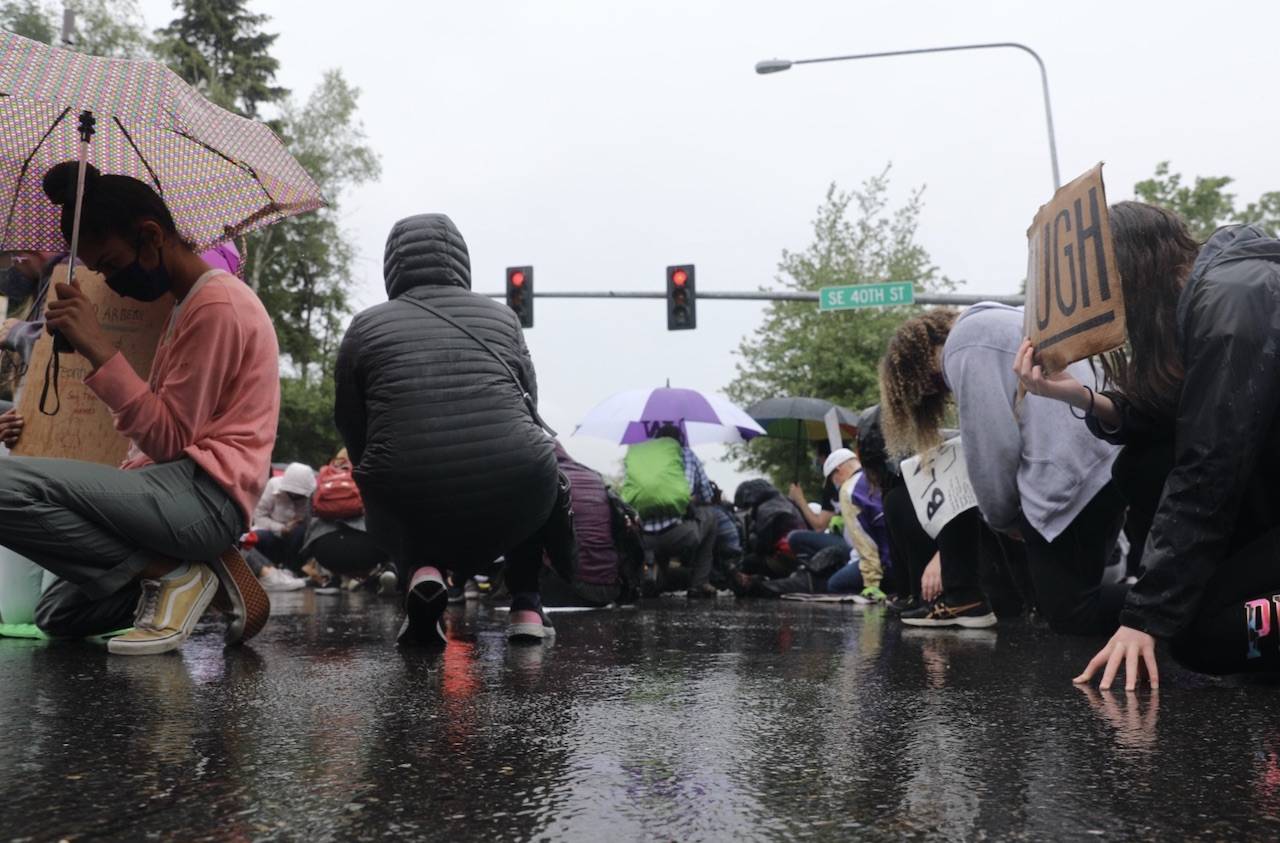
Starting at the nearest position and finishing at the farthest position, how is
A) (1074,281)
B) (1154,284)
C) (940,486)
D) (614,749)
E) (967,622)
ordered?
1. (614,749)
2. (1074,281)
3. (1154,284)
4. (967,622)
5. (940,486)

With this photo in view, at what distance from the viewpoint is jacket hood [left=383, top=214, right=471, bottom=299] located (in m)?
5.06

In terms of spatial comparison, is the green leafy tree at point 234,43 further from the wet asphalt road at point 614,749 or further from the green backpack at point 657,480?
the wet asphalt road at point 614,749

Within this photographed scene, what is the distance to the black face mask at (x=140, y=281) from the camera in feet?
15.1

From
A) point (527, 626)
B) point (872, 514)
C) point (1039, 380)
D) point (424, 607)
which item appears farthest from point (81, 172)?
point (872, 514)

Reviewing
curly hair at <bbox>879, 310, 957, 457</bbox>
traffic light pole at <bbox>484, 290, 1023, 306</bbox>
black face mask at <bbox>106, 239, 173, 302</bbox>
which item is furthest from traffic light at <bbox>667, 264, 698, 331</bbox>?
black face mask at <bbox>106, 239, 173, 302</bbox>

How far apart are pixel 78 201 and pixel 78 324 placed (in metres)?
0.48

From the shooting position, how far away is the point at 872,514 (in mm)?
10391

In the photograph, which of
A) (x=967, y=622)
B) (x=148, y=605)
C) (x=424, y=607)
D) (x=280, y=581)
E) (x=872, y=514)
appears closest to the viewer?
(x=148, y=605)

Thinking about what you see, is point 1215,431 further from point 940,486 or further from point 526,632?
point 940,486

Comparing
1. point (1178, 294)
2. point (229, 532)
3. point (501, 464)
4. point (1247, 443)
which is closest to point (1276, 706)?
point (1247, 443)

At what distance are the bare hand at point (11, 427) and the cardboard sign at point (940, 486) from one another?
13.8 feet

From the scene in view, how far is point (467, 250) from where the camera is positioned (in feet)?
17.1

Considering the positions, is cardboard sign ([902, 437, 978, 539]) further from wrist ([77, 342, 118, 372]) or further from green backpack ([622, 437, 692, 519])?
green backpack ([622, 437, 692, 519])

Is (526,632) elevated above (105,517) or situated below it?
below
